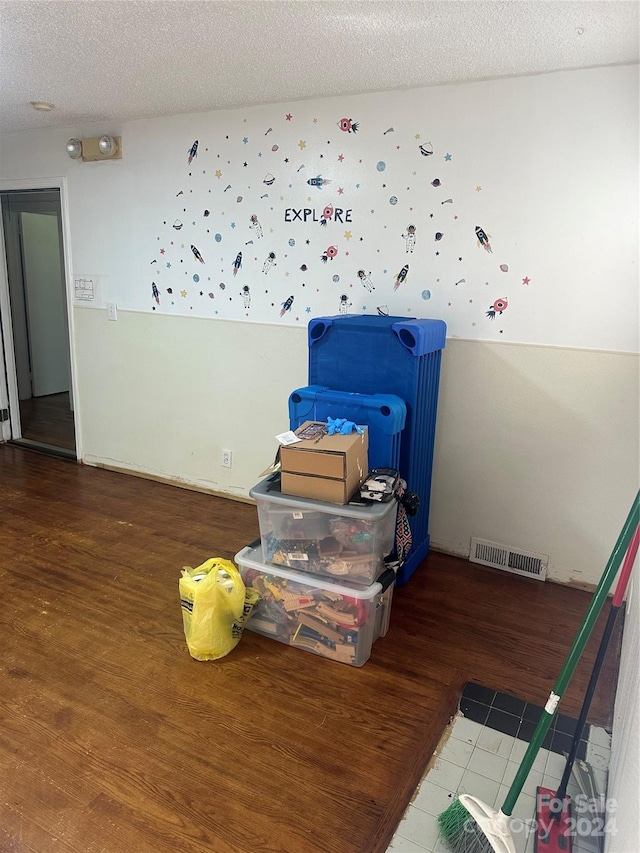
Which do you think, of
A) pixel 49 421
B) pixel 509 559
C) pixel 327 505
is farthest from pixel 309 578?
pixel 49 421

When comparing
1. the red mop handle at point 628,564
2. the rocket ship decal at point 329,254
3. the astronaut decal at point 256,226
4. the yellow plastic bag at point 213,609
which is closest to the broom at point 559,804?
the red mop handle at point 628,564

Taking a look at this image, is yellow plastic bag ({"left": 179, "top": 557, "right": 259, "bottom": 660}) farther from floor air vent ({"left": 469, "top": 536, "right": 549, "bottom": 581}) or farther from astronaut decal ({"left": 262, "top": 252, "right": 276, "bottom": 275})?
astronaut decal ({"left": 262, "top": 252, "right": 276, "bottom": 275})

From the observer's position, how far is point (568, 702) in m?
2.05

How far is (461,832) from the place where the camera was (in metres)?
1.50

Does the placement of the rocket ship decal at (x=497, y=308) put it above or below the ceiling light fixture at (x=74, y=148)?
below

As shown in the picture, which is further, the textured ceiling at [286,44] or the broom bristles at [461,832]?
the textured ceiling at [286,44]

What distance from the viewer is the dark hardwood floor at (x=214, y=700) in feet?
5.28

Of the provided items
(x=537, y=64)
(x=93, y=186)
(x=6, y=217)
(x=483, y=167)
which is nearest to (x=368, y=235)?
(x=483, y=167)

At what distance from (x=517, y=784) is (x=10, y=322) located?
14.8ft

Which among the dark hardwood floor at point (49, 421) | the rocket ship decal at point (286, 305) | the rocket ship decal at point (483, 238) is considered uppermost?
the rocket ship decal at point (483, 238)

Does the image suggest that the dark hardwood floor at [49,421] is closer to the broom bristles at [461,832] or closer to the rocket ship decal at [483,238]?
the rocket ship decal at [483,238]

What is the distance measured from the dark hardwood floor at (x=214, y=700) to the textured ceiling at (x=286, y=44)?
2245 mm

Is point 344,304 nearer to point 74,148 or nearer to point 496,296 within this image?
point 496,296

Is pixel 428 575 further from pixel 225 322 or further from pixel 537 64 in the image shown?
pixel 537 64
